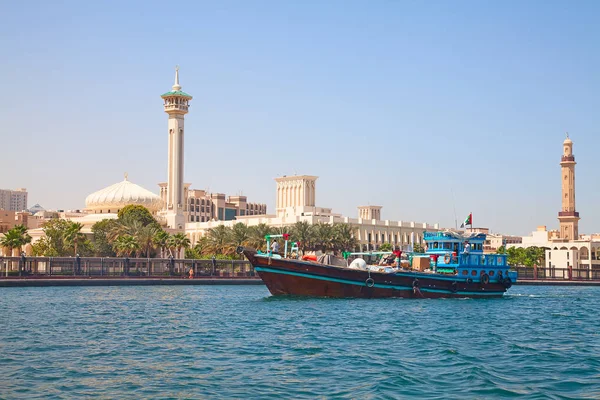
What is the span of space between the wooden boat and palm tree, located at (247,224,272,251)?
145 ft

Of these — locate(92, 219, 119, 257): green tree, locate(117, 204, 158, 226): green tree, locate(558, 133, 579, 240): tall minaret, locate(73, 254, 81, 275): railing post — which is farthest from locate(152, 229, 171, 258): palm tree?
locate(558, 133, 579, 240): tall minaret

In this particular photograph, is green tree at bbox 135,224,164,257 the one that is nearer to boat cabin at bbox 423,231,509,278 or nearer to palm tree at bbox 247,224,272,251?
palm tree at bbox 247,224,272,251

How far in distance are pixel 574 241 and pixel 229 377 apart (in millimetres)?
152092

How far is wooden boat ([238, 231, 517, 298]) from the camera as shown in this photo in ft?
199

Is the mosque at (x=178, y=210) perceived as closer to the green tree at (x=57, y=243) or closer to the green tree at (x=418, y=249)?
the green tree at (x=418, y=249)

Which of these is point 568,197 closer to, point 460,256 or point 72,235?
point 72,235

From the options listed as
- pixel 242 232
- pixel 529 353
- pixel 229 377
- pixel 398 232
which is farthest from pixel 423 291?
pixel 398 232

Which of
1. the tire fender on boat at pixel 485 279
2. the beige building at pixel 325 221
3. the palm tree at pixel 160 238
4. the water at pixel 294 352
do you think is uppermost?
the beige building at pixel 325 221

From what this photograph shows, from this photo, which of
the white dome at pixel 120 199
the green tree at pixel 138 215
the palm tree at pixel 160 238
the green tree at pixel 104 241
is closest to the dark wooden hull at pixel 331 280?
the palm tree at pixel 160 238

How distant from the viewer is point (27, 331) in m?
37.6

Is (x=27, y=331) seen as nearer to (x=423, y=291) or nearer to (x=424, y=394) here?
(x=424, y=394)

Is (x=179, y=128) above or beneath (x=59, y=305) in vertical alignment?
above

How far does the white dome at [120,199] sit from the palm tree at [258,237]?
4257 centimetres

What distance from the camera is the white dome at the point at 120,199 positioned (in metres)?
155
